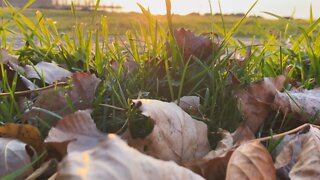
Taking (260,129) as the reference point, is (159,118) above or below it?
above

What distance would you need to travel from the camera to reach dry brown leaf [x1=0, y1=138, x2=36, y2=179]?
3.95ft

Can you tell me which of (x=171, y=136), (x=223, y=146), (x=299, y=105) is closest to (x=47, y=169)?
(x=171, y=136)

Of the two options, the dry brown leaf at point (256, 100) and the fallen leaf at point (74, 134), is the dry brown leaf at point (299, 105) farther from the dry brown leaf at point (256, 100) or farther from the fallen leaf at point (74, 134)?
the fallen leaf at point (74, 134)

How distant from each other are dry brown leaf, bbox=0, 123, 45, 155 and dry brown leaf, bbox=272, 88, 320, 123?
34.0 inches

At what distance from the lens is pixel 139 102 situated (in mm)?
1380

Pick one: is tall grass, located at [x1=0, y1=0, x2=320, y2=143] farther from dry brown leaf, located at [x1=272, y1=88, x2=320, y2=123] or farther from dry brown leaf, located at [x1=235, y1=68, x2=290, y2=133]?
dry brown leaf, located at [x1=272, y1=88, x2=320, y2=123]

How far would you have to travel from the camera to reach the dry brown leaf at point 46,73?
192 centimetres

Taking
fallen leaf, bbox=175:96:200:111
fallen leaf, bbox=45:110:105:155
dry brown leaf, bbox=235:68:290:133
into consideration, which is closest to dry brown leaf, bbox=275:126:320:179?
dry brown leaf, bbox=235:68:290:133

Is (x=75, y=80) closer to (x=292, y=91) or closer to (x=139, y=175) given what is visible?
(x=292, y=91)

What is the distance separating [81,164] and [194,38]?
141 cm

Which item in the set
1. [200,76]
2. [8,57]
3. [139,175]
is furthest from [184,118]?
[8,57]

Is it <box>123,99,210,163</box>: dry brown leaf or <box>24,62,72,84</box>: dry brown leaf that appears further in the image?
<box>24,62,72,84</box>: dry brown leaf

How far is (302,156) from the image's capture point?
1340mm

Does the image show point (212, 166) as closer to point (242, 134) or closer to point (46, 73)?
point (242, 134)
